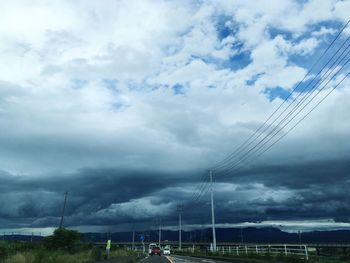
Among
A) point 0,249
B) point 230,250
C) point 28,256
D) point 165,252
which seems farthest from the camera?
point 165,252

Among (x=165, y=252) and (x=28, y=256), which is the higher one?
(x=165, y=252)

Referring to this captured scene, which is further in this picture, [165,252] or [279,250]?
[165,252]

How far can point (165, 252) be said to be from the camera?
102m

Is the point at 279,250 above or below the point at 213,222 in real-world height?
below


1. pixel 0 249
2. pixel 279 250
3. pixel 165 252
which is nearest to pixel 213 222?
pixel 279 250

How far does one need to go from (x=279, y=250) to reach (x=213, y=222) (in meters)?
22.5

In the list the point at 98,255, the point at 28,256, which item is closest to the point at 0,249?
the point at 28,256

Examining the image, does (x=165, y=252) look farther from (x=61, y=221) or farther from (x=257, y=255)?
(x=257, y=255)

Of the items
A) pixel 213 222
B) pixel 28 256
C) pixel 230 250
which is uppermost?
pixel 213 222

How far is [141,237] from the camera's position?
90.2 m

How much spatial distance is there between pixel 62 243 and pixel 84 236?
4789 millimetres

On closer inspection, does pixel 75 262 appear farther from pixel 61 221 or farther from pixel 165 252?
pixel 165 252

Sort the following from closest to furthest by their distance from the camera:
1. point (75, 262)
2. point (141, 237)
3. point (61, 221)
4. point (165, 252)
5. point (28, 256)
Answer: point (28, 256) → point (75, 262) → point (61, 221) → point (141, 237) → point (165, 252)

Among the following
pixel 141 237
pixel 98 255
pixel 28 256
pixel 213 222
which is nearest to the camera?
pixel 28 256
